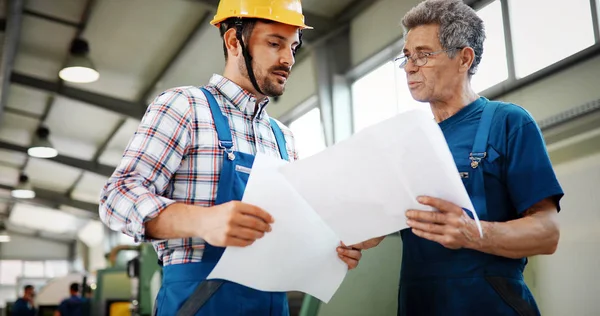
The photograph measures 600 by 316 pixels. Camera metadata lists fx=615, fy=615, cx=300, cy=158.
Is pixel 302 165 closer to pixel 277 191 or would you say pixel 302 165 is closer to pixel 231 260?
pixel 277 191

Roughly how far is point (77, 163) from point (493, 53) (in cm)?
975

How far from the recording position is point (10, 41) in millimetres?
7348

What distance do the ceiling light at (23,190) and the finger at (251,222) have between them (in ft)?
47.1

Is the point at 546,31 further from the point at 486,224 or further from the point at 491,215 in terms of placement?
the point at 486,224

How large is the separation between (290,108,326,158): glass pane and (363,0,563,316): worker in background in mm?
5045

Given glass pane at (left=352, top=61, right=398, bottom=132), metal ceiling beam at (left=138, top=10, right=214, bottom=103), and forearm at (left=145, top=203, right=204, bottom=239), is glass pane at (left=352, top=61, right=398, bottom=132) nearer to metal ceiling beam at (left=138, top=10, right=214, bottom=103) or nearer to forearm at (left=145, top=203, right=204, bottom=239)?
metal ceiling beam at (left=138, top=10, right=214, bottom=103)

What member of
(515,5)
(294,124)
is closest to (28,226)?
(294,124)

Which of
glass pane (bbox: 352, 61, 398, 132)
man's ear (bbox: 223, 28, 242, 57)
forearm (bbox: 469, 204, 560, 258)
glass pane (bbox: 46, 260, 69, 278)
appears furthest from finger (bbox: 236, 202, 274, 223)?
glass pane (bbox: 46, 260, 69, 278)

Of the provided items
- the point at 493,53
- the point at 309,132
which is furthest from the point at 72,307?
the point at 493,53

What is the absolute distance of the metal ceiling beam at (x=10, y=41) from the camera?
657 cm

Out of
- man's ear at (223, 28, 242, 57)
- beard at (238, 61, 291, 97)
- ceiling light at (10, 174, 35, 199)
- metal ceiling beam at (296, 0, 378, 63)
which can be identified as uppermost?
ceiling light at (10, 174, 35, 199)

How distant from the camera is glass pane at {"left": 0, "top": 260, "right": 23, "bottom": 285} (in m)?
20.2

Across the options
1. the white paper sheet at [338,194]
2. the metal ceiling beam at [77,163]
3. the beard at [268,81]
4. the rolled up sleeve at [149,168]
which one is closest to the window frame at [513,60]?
the beard at [268,81]

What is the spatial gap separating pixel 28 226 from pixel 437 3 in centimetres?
2065
